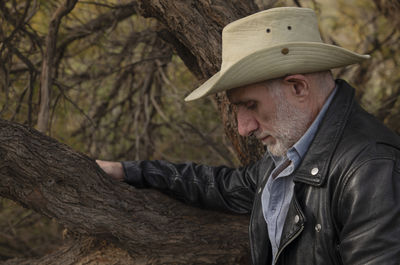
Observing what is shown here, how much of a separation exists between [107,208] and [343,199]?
1.34 meters

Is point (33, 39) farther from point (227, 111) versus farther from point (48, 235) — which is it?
point (48, 235)

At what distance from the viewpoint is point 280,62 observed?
2.05m

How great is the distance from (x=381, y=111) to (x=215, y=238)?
3.19 m

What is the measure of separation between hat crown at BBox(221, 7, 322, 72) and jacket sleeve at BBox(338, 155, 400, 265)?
26.1 inches

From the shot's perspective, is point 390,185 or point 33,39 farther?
point 33,39

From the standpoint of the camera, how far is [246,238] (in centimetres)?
312

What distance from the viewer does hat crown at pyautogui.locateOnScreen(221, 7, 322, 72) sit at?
212 cm

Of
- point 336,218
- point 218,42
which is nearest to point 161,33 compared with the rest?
point 218,42

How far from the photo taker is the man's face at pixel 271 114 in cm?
217

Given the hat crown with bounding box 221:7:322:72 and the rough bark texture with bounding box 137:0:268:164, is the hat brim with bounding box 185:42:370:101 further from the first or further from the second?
the rough bark texture with bounding box 137:0:268:164

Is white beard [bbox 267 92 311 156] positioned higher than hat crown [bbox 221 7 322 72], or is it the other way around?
hat crown [bbox 221 7 322 72]

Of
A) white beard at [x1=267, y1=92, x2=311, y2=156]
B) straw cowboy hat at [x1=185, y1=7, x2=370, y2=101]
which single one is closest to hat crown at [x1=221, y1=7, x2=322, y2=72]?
straw cowboy hat at [x1=185, y1=7, x2=370, y2=101]

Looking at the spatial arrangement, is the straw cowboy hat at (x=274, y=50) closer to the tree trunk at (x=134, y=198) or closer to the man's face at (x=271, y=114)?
the man's face at (x=271, y=114)

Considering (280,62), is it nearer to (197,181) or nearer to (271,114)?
(271,114)
